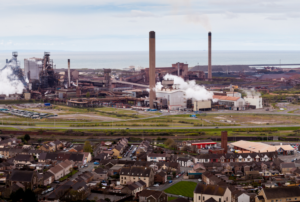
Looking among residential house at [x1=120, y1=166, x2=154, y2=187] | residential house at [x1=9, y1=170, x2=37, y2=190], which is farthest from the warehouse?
residential house at [x1=9, y1=170, x2=37, y2=190]

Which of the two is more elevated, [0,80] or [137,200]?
[0,80]

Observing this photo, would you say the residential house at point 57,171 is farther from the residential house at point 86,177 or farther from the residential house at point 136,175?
the residential house at point 136,175

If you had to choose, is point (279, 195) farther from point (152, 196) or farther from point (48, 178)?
point (48, 178)

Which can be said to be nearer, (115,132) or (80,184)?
(80,184)

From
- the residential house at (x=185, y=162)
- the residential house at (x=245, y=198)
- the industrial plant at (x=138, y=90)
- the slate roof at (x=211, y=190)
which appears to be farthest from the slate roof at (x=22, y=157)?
the industrial plant at (x=138, y=90)

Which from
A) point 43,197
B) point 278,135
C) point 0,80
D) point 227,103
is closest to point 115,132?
point 278,135

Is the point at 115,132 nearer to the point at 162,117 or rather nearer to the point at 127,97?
the point at 162,117
